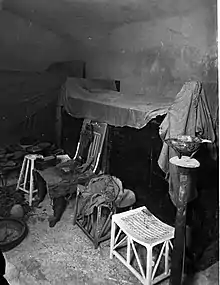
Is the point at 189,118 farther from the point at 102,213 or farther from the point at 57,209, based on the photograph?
the point at 57,209

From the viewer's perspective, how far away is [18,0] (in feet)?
7.90

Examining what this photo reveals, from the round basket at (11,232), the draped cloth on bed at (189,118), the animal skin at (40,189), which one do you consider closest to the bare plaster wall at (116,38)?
the draped cloth on bed at (189,118)

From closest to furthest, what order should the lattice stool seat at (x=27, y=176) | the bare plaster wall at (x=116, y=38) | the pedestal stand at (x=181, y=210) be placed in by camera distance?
the pedestal stand at (x=181, y=210), the bare plaster wall at (x=116, y=38), the lattice stool seat at (x=27, y=176)

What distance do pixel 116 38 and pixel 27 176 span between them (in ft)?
4.78

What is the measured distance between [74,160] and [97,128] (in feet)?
1.18

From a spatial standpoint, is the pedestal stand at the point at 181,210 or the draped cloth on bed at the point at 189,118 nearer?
the pedestal stand at the point at 181,210

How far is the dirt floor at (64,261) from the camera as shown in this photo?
1.51 metres

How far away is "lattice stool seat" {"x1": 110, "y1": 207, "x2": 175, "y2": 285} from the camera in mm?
1444

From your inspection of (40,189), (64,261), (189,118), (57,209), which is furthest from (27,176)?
(189,118)

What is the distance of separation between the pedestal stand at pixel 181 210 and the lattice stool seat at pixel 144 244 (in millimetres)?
121

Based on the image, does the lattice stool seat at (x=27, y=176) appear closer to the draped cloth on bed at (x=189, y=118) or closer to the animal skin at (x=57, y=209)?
the animal skin at (x=57, y=209)

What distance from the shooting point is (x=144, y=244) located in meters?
1.42

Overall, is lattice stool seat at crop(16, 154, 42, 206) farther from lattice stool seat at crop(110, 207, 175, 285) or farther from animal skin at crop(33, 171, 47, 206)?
lattice stool seat at crop(110, 207, 175, 285)

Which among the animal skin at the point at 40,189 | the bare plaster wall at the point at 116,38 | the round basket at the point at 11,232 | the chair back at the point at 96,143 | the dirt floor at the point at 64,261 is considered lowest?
the dirt floor at the point at 64,261
